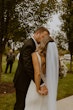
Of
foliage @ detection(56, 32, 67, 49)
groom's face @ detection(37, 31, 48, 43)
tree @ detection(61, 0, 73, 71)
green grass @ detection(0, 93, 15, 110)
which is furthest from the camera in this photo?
foliage @ detection(56, 32, 67, 49)

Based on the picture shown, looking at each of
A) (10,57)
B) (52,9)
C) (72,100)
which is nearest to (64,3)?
(10,57)

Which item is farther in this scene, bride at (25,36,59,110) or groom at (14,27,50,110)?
groom at (14,27,50,110)

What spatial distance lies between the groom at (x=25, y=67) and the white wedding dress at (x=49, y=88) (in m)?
0.14

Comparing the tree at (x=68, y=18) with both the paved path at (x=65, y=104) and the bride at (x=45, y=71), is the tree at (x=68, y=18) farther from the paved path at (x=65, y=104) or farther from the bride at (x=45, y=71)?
the bride at (x=45, y=71)

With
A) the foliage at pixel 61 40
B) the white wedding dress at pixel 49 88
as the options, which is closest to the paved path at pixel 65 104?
the white wedding dress at pixel 49 88

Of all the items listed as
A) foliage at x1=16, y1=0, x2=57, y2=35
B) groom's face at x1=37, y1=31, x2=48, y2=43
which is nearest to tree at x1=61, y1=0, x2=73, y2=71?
foliage at x1=16, y1=0, x2=57, y2=35

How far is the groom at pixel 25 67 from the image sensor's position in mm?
6578

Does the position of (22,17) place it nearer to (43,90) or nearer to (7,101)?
(7,101)

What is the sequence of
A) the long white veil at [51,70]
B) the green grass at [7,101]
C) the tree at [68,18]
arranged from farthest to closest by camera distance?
1. the tree at [68,18]
2. the green grass at [7,101]
3. the long white veil at [51,70]

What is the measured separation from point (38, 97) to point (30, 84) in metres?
0.26

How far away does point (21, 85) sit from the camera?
6938 mm

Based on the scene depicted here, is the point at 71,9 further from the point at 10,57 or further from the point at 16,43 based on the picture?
the point at 16,43

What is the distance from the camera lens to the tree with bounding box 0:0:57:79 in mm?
13977

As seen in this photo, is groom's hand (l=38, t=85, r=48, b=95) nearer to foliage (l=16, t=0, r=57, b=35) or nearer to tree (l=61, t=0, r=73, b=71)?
foliage (l=16, t=0, r=57, b=35)
